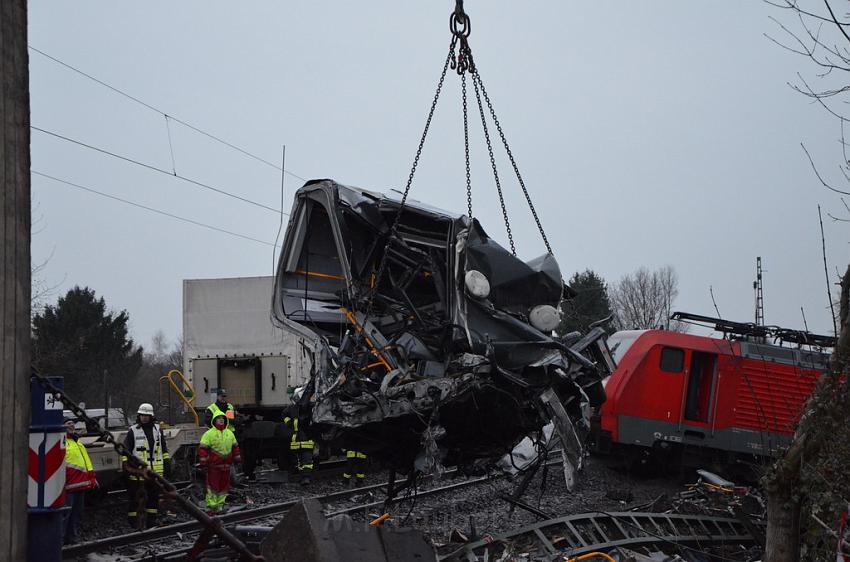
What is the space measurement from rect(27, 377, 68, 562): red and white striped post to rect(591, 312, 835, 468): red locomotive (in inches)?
451

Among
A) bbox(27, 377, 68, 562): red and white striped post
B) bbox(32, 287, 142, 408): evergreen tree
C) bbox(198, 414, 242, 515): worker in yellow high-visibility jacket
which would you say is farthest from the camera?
bbox(32, 287, 142, 408): evergreen tree

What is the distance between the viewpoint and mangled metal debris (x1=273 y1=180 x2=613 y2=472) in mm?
7133

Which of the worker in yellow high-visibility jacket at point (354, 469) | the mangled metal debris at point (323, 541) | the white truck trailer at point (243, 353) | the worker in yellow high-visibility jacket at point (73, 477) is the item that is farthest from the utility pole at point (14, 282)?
the white truck trailer at point (243, 353)

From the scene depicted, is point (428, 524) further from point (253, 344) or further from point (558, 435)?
point (253, 344)

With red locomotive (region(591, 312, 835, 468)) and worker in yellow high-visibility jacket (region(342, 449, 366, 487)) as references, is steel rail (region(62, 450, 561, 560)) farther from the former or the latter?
red locomotive (region(591, 312, 835, 468))

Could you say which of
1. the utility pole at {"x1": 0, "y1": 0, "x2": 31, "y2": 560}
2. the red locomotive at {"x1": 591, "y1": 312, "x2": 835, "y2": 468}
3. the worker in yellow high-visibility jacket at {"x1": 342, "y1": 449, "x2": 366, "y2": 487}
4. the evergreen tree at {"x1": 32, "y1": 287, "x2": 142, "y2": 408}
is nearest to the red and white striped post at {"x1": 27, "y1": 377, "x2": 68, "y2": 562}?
the utility pole at {"x1": 0, "y1": 0, "x2": 31, "y2": 560}

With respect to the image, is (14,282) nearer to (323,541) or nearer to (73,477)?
(323,541)

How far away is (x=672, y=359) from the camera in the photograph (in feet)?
48.8

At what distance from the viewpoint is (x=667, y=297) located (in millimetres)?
59219

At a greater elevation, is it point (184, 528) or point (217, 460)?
point (217, 460)

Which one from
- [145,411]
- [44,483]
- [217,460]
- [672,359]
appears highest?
[44,483]

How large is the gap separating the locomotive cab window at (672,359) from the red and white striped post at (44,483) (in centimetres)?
1202

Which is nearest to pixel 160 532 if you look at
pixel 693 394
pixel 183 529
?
pixel 183 529

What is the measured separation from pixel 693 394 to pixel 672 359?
31.7 inches
